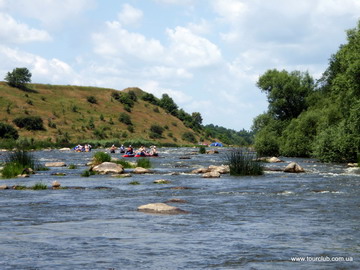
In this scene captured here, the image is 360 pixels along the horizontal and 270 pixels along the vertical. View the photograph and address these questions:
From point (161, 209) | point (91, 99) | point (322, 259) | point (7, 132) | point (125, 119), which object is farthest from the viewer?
point (91, 99)

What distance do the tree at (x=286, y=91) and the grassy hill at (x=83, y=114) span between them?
49.8 metres

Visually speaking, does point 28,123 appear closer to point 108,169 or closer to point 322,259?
point 108,169

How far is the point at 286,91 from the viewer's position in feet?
222

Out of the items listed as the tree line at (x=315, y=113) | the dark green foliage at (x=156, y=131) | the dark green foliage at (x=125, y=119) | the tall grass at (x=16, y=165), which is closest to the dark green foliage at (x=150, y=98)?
the dark green foliage at (x=156, y=131)

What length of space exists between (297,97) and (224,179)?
134 ft

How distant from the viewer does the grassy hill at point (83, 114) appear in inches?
4670

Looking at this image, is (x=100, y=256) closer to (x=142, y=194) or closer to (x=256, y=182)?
(x=142, y=194)

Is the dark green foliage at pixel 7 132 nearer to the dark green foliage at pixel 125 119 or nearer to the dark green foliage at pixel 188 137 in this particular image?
the dark green foliage at pixel 125 119

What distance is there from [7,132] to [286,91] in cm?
5760

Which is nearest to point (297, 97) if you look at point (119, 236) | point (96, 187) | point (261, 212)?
point (96, 187)

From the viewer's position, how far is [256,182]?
27.7 metres

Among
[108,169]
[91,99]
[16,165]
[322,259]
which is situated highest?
[91,99]

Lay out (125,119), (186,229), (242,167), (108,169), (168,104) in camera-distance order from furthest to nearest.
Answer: (168,104), (125,119), (108,169), (242,167), (186,229)

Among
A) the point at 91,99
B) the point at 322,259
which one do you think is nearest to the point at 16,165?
the point at 322,259
